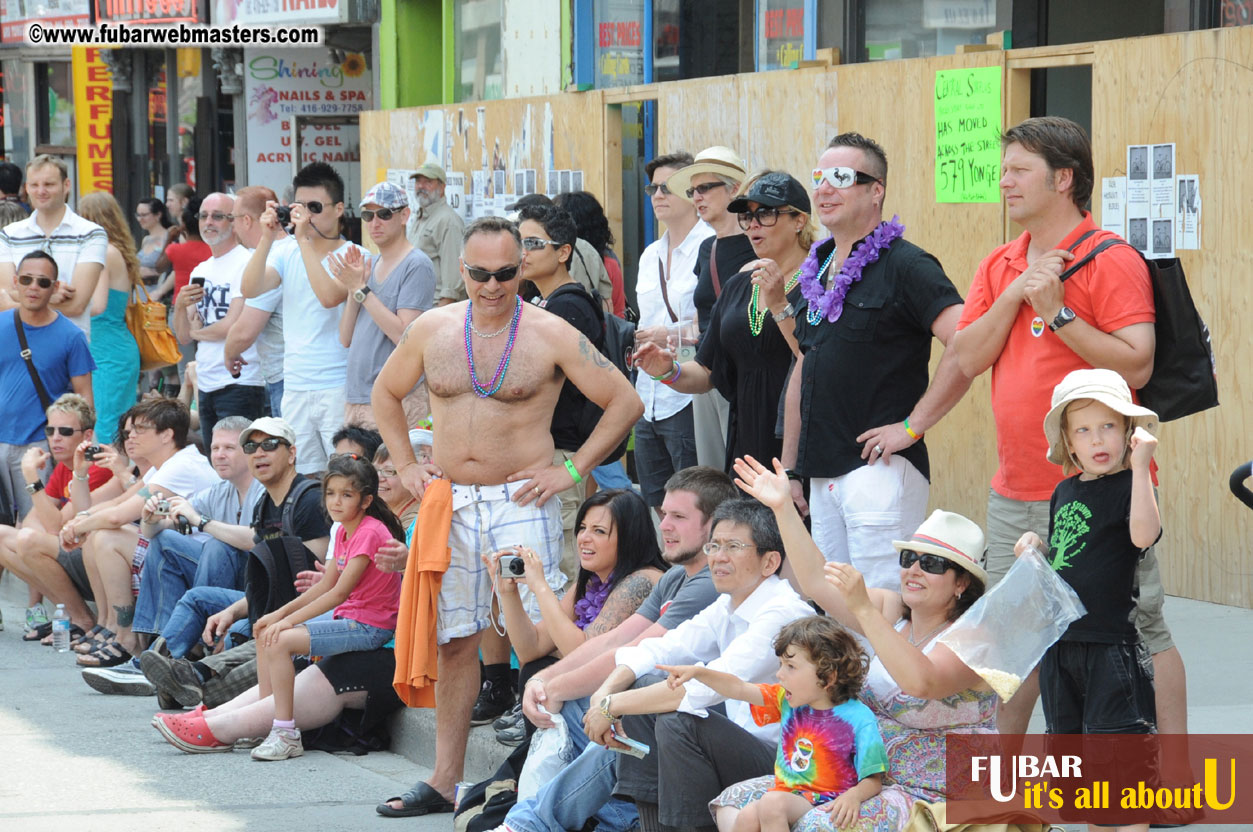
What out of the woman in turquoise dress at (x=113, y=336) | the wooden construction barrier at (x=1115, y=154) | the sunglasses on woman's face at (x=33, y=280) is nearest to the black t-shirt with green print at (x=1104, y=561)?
the wooden construction barrier at (x=1115, y=154)

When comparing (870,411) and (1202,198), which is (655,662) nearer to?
(870,411)

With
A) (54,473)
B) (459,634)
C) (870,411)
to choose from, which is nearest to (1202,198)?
(870,411)

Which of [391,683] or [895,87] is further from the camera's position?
[895,87]

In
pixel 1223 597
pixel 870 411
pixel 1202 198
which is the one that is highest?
pixel 1202 198

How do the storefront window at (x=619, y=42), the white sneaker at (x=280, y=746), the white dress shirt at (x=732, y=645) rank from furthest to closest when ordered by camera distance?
1. the storefront window at (x=619, y=42)
2. the white sneaker at (x=280, y=746)
3. the white dress shirt at (x=732, y=645)

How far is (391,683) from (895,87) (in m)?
3.76

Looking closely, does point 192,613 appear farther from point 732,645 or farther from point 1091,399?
point 1091,399

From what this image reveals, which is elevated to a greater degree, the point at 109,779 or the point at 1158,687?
the point at 1158,687

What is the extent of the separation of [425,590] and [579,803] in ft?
3.63

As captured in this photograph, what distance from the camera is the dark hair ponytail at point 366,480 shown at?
7.11m

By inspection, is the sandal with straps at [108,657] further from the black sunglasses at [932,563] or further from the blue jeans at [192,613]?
the black sunglasses at [932,563]

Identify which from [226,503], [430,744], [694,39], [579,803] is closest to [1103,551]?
[579,803]

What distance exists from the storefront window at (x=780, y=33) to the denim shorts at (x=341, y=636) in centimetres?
483

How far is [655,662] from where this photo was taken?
5207 mm
